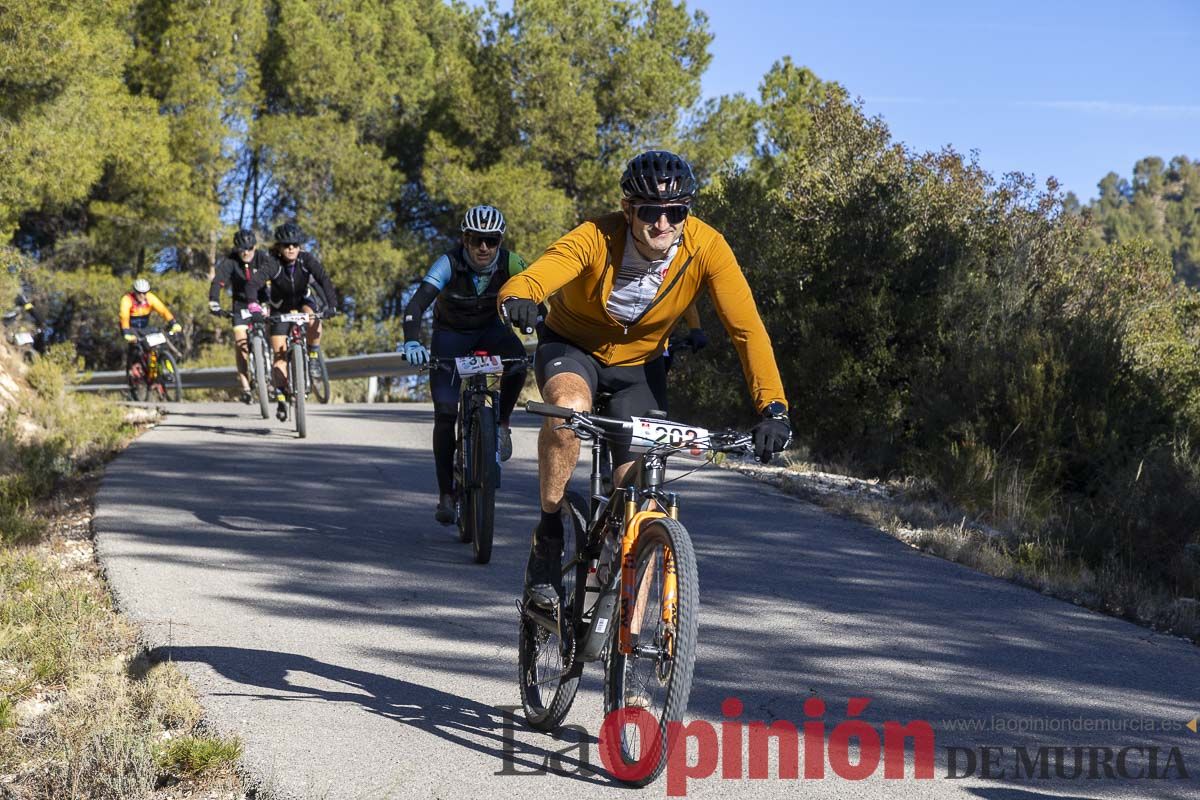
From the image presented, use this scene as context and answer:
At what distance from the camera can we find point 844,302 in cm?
1484

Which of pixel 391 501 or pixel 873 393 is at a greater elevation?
pixel 873 393

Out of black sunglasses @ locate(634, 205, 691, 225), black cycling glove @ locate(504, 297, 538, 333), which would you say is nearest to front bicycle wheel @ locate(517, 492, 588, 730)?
black cycling glove @ locate(504, 297, 538, 333)

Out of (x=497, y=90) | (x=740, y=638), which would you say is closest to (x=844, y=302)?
(x=740, y=638)

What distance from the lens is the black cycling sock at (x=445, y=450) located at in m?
8.54

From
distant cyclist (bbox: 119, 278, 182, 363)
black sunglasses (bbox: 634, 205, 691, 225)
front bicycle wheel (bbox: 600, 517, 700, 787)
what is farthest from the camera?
distant cyclist (bbox: 119, 278, 182, 363)

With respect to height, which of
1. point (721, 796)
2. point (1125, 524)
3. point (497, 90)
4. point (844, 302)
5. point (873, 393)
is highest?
point (497, 90)

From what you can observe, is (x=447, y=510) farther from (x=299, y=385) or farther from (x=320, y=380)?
(x=320, y=380)

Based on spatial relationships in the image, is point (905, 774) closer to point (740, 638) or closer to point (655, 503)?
point (655, 503)

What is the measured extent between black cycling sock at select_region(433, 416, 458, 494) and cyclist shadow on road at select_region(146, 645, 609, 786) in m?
2.72

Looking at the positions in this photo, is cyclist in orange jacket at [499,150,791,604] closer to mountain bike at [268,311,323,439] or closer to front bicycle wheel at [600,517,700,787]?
front bicycle wheel at [600,517,700,787]

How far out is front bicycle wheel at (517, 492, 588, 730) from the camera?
15.4 ft

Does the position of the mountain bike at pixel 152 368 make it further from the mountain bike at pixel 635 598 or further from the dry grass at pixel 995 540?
the mountain bike at pixel 635 598

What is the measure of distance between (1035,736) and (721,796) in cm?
137

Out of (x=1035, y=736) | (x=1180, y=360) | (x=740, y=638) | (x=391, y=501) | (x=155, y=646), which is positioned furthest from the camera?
(x=1180, y=360)
